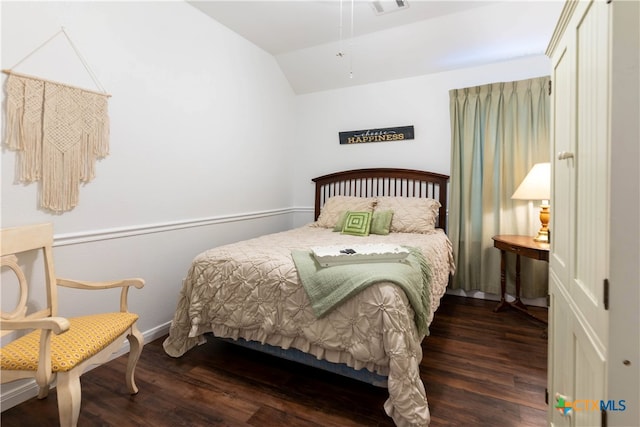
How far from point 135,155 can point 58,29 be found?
79cm

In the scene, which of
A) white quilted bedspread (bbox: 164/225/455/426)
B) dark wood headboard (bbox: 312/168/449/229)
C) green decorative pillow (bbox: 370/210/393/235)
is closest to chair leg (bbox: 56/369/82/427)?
white quilted bedspread (bbox: 164/225/455/426)

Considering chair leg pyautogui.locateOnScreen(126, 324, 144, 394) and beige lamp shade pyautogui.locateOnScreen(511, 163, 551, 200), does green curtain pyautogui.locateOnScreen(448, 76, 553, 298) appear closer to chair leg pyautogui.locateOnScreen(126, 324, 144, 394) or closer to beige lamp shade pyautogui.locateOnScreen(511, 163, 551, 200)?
beige lamp shade pyautogui.locateOnScreen(511, 163, 551, 200)

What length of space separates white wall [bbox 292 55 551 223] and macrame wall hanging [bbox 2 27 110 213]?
2.46 metres

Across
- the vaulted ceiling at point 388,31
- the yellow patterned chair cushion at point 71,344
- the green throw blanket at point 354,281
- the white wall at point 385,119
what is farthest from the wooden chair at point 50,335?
the white wall at point 385,119

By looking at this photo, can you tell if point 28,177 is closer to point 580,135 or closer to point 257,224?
point 257,224

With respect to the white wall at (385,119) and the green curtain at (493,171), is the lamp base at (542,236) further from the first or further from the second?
the white wall at (385,119)

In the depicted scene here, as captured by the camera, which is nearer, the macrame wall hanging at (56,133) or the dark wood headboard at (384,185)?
the macrame wall hanging at (56,133)

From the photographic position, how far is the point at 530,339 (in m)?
2.33

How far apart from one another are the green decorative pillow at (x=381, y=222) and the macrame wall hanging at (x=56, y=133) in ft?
7.29

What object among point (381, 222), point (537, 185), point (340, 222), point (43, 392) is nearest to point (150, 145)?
point (43, 392)

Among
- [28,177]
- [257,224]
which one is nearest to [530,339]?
[257,224]

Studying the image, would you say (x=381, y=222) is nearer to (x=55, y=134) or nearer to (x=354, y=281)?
(x=354, y=281)

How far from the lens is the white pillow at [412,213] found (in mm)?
3018

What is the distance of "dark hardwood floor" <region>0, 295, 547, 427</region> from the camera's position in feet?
4.98
